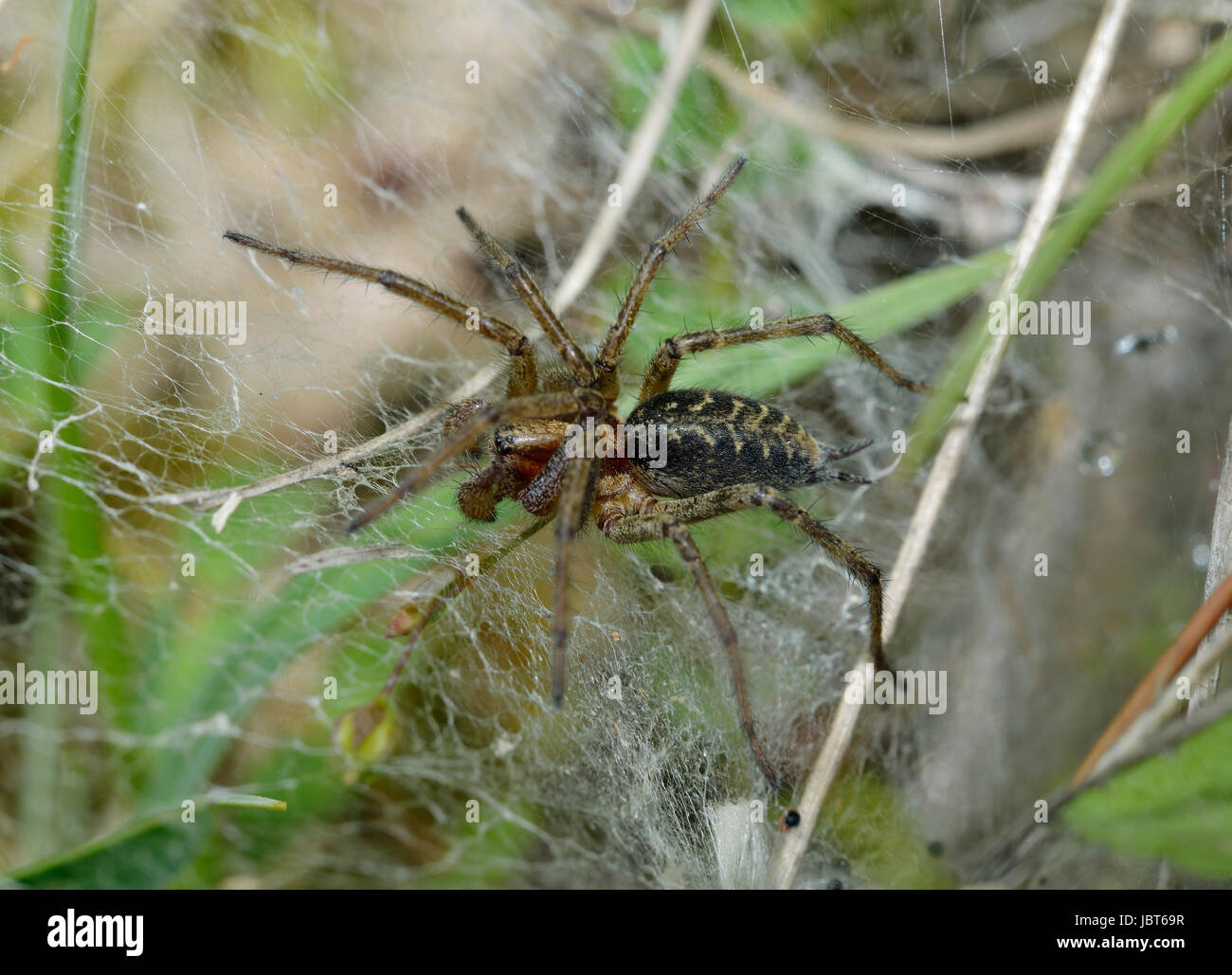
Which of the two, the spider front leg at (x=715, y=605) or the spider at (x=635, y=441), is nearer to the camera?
the spider front leg at (x=715, y=605)

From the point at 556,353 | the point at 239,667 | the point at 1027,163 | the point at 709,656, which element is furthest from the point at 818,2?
the point at 239,667

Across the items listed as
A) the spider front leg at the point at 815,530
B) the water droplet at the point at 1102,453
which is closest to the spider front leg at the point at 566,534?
the spider front leg at the point at 815,530

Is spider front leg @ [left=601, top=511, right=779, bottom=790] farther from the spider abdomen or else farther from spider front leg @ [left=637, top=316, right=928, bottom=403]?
spider front leg @ [left=637, top=316, right=928, bottom=403]

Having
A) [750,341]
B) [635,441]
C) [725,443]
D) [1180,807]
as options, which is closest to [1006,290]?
[750,341]

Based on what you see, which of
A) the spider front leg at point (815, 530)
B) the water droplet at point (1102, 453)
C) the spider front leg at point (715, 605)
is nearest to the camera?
the spider front leg at point (715, 605)

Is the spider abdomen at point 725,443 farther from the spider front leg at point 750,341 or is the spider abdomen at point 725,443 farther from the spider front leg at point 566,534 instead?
the spider front leg at point 566,534

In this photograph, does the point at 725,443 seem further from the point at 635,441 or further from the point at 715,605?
the point at 715,605

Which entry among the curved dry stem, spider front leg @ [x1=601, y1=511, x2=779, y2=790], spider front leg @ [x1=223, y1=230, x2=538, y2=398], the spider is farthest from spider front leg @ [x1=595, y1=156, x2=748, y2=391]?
the curved dry stem

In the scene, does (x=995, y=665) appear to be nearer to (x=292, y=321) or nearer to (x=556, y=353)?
(x=556, y=353)
